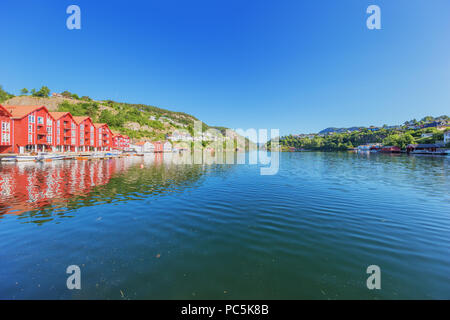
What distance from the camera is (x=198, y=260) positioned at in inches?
310

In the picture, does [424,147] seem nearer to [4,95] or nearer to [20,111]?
[20,111]

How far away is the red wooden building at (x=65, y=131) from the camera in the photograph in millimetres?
73938

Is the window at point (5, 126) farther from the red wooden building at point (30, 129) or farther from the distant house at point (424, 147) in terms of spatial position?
the distant house at point (424, 147)

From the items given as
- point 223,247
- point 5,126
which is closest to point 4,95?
point 5,126

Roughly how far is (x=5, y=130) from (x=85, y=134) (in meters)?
33.6

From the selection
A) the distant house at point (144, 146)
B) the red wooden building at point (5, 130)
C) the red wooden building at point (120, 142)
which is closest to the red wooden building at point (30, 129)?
the red wooden building at point (5, 130)

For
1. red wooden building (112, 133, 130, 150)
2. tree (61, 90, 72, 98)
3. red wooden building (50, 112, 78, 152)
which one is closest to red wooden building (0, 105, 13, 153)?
red wooden building (50, 112, 78, 152)

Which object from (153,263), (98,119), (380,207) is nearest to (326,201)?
(380,207)

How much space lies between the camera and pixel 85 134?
3553 inches

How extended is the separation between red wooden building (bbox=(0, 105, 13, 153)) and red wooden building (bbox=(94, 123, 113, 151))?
38.0m

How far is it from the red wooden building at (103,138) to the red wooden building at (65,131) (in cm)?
1400

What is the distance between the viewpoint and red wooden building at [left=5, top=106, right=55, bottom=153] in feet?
196

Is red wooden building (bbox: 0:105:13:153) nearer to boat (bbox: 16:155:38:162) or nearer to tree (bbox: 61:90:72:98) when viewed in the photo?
boat (bbox: 16:155:38:162)
